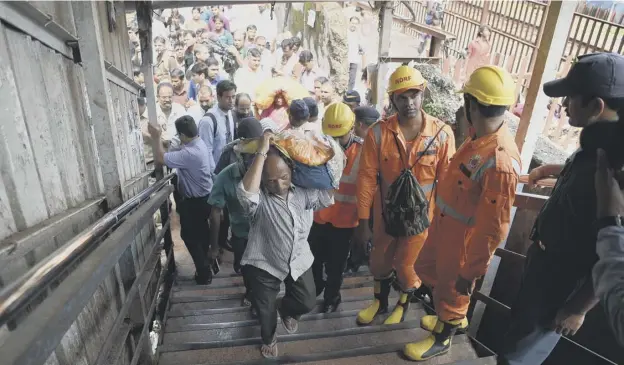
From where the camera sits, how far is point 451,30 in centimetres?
1338

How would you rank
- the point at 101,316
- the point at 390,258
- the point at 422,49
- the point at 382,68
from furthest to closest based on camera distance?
the point at 422,49 → the point at 382,68 → the point at 390,258 → the point at 101,316

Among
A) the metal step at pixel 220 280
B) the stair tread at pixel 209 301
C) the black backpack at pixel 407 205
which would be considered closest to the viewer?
the black backpack at pixel 407 205

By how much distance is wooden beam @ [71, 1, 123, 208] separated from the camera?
187 cm

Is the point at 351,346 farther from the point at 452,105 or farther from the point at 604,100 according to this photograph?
the point at 452,105

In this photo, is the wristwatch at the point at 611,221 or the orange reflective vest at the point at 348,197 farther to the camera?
the orange reflective vest at the point at 348,197

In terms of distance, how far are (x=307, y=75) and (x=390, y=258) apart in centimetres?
734

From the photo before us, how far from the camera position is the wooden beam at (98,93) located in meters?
1.87

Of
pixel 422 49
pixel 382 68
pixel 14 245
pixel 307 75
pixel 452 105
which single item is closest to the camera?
pixel 14 245

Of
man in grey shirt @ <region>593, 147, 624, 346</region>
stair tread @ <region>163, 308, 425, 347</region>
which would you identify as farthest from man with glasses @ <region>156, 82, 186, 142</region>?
man in grey shirt @ <region>593, 147, 624, 346</region>

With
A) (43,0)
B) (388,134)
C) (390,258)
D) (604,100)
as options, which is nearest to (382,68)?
(388,134)

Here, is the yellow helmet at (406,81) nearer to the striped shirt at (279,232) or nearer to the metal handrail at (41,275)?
the striped shirt at (279,232)

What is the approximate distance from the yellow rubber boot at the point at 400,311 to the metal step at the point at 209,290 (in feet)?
2.84

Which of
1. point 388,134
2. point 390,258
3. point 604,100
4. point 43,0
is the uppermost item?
point 43,0

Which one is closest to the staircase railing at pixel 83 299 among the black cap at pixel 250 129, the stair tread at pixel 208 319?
the stair tread at pixel 208 319
